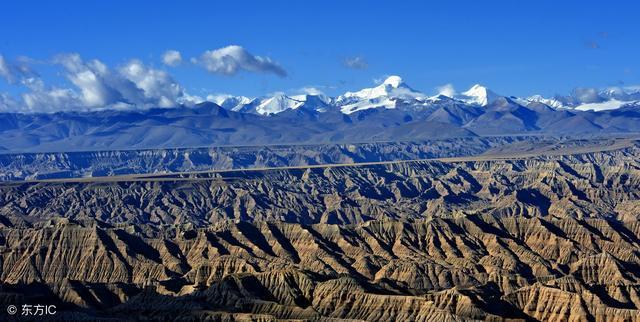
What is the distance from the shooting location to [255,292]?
128625 millimetres

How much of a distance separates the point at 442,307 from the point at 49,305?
127 feet

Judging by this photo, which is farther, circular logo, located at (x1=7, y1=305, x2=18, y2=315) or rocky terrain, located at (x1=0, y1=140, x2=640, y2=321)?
rocky terrain, located at (x1=0, y1=140, x2=640, y2=321)

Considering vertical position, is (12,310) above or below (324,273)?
above

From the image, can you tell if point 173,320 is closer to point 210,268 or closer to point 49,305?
point 49,305

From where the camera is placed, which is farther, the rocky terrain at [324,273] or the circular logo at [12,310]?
the rocky terrain at [324,273]

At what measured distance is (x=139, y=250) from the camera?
184 meters

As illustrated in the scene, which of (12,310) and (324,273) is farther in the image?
(324,273)

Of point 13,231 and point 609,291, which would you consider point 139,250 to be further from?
point 609,291

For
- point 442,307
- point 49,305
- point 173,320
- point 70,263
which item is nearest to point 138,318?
point 173,320

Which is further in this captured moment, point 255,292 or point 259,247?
point 259,247

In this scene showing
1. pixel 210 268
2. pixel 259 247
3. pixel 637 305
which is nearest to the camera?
pixel 637 305

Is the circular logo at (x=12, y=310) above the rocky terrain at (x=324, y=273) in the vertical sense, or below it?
above

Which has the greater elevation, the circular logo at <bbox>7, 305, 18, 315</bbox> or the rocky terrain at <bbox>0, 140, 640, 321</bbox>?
the circular logo at <bbox>7, 305, 18, 315</bbox>

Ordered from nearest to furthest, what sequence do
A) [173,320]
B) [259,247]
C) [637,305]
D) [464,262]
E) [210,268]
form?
[173,320], [637,305], [210,268], [464,262], [259,247]
